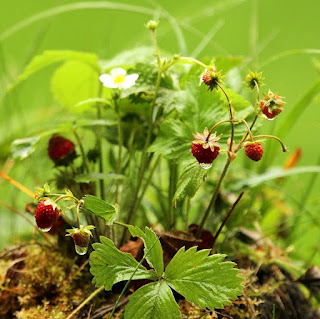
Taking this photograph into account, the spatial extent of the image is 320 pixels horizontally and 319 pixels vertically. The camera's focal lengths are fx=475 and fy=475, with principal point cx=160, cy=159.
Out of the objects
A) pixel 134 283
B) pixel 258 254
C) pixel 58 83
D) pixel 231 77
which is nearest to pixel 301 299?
pixel 258 254

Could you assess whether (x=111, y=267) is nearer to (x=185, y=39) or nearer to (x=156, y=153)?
→ (x=156, y=153)

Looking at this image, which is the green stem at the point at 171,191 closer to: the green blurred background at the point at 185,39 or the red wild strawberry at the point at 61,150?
the red wild strawberry at the point at 61,150

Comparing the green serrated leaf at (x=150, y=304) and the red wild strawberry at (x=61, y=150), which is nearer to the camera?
the green serrated leaf at (x=150, y=304)

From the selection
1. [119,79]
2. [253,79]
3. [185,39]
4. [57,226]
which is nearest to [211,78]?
[253,79]

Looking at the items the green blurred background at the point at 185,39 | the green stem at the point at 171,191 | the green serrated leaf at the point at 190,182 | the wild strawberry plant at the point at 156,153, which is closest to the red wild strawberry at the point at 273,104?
the wild strawberry plant at the point at 156,153

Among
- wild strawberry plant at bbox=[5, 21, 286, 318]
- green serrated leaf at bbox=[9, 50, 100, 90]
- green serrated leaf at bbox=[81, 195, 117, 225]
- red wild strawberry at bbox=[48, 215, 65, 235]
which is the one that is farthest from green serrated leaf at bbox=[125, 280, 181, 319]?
green serrated leaf at bbox=[9, 50, 100, 90]

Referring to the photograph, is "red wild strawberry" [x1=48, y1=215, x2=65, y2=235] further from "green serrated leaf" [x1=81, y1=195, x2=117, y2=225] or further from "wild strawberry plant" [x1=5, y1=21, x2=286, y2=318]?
"green serrated leaf" [x1=81, y1=195, x2=117, y2=225]

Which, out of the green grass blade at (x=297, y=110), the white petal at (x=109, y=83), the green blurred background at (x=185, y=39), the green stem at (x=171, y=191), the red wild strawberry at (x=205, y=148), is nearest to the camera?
the red wild strawberry at (x=205, y=148)
